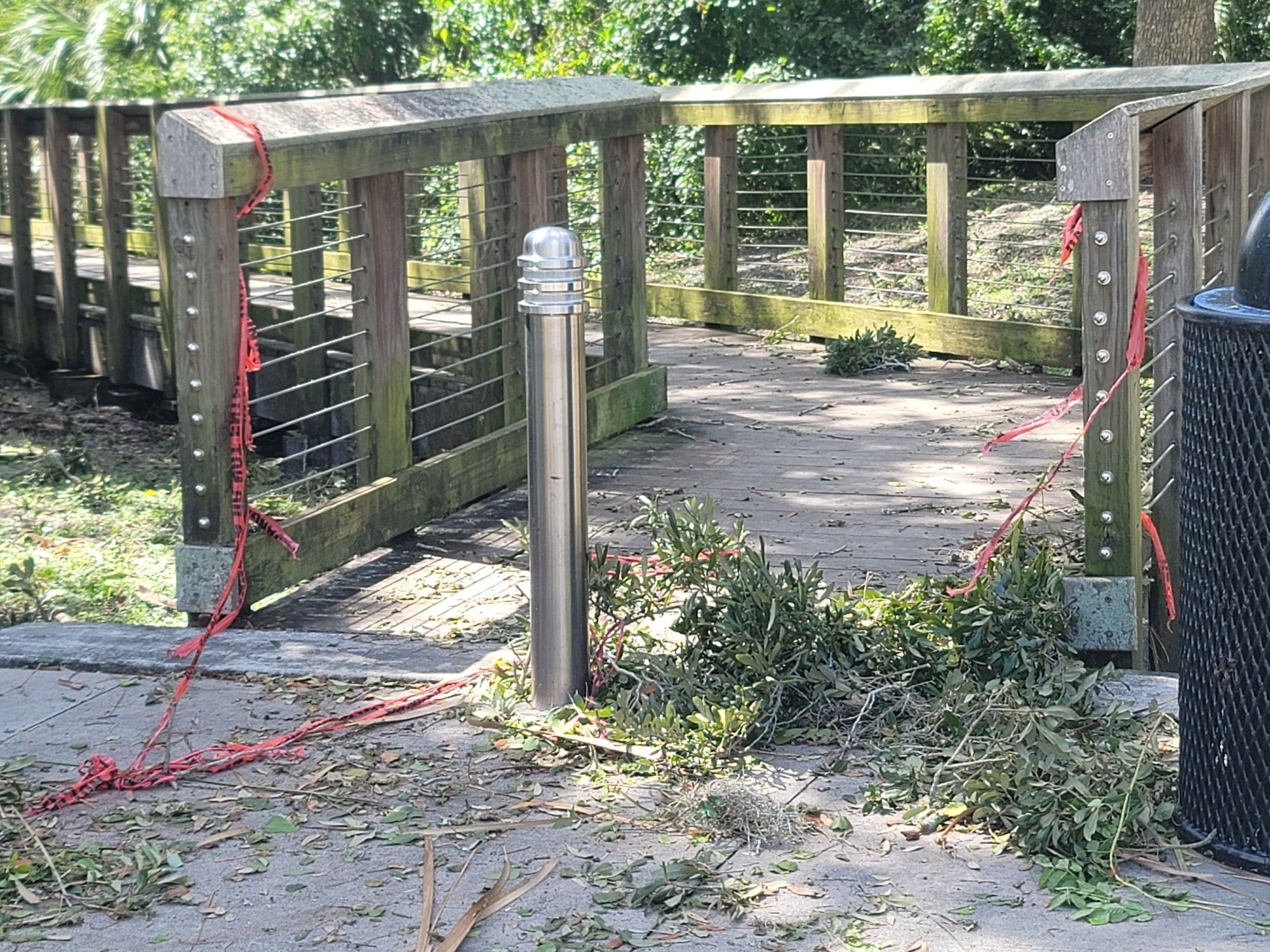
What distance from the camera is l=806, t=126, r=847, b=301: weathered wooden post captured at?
9.45 meters

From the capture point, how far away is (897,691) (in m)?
4.15

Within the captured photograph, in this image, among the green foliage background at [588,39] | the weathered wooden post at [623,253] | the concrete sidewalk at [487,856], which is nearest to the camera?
the concrete sidewalk at [487,856]

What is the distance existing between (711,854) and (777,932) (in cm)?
33

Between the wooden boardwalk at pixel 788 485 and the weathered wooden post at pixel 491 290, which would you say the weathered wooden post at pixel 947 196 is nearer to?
the wooden boardwalk at pixel 788 485

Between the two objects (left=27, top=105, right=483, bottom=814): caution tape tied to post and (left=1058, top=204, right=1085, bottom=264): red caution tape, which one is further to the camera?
(left=1058, top=204, right=1085, bottom=264): red caution tape

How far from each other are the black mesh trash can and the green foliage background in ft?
42.8

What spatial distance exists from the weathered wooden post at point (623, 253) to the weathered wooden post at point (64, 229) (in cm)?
466

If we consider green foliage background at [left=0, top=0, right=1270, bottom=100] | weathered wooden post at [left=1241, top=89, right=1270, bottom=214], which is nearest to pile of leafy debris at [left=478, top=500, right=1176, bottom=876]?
weathered wooden post at [left=1241, top=89, right=1270, bottom=214]

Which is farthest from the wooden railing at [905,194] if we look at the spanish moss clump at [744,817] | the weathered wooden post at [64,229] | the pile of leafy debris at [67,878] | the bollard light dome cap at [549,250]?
the pile of leafy debris at [67,878]

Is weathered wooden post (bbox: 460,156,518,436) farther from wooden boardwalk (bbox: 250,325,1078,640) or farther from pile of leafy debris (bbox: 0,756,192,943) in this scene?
pile of leafy debris (bbox: 0,756,192,943)

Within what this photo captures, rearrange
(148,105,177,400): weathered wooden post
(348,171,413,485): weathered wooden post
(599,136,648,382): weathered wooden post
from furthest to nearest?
1. (148,105,177,400): weathered wooden post
2. (599,136,648,382): weathered wooden post
3. (348,171,413,485): weathered wooden post

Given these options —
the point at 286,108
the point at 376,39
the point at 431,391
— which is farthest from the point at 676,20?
the point at 286,108

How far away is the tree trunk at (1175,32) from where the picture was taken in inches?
418

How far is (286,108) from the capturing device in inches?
206
